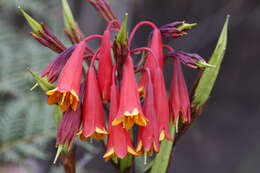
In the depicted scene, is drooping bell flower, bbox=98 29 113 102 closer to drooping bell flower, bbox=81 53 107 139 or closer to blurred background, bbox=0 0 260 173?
drooping bell flower, bbox=81 53 107 139

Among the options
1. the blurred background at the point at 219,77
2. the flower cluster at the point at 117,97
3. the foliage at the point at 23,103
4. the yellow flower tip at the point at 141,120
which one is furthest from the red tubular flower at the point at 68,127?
the blurred background at the point at 219,77

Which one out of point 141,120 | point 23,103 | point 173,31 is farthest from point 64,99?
point 23,103

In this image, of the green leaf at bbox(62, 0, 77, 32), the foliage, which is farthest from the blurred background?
the green leaf at bbox(62, 0, 77, 32)

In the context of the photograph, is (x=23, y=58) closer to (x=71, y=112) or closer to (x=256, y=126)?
(x=71, y=112)

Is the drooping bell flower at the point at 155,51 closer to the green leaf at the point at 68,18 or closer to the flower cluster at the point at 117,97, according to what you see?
the flower cluster at the point at 117,97

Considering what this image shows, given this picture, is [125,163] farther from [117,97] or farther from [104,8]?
[104,8]
